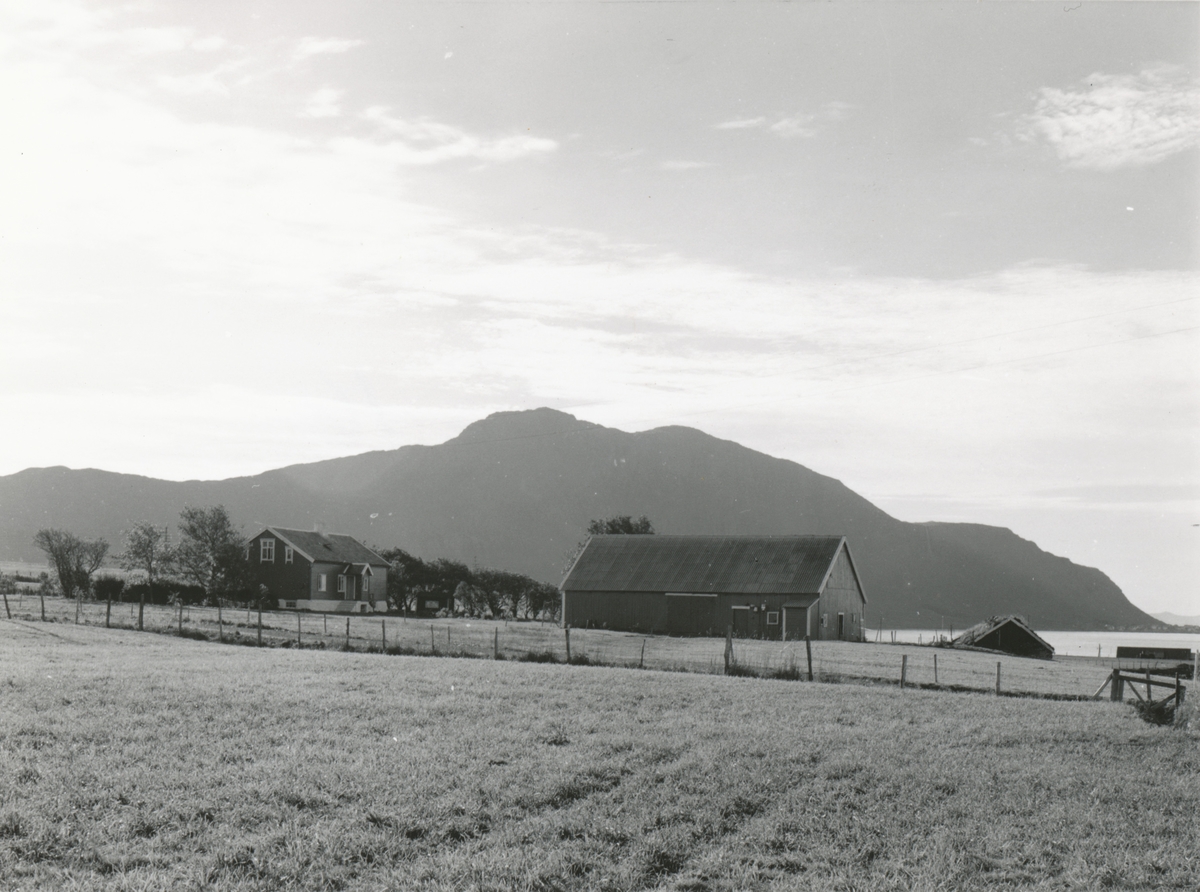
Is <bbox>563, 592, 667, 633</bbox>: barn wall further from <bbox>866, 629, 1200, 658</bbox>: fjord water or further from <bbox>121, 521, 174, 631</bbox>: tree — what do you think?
<bbox>121, 521, 174, 631</bbox>: tree

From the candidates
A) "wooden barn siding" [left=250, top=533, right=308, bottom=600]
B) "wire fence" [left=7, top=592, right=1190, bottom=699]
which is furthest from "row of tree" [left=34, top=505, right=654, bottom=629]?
"wire fence" [left=7, top=592, right=1190, bottom=699]

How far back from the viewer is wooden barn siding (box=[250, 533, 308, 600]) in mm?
69188

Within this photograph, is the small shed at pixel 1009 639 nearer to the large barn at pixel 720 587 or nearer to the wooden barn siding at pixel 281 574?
the large barn at pixel 720 587

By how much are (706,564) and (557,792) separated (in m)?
49.8

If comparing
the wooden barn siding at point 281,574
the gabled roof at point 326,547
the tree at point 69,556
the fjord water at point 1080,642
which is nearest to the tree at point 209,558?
the wooden barn siding at point 281,574

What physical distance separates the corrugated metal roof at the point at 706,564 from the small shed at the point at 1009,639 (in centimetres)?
1099

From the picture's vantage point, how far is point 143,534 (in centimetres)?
7312

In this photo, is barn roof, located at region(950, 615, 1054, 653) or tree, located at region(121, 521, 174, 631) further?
tree, located at region(121, 521, 174, 631)

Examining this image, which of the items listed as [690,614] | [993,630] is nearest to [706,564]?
[690,614]

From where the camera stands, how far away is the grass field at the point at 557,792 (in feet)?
31.4

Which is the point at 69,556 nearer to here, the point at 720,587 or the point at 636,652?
the point at 720,587

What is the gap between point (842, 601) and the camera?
199 ft

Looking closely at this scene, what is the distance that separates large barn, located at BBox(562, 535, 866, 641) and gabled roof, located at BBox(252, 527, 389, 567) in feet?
62.7

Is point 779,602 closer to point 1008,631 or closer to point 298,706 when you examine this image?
point 1008,631
